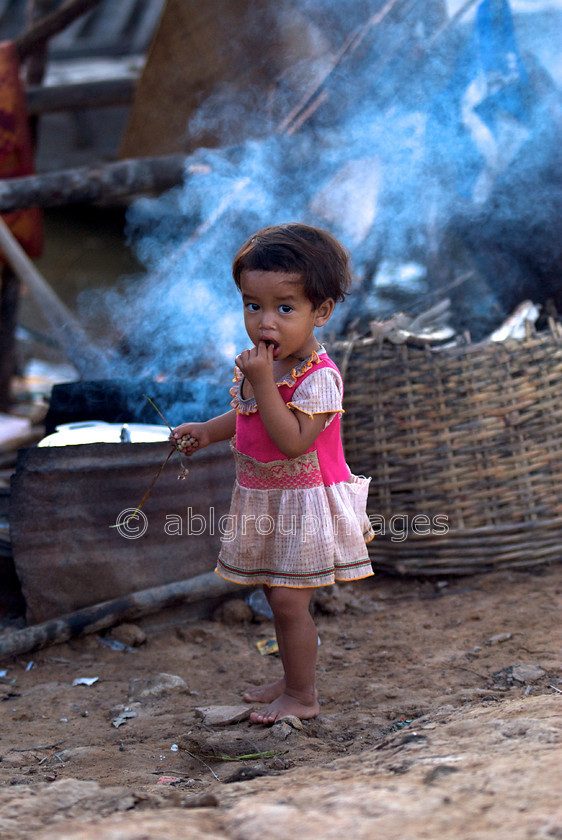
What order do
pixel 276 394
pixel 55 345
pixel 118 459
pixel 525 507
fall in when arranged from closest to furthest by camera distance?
pixel 276 394 → pixel 118 459 → pixel 525 507 → pixel 55 345

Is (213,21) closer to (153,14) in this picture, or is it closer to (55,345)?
(55,345)

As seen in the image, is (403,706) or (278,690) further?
(278,690)

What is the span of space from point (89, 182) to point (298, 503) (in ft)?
10.5

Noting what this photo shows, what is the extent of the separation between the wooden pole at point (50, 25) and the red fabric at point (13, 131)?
0.23 metres

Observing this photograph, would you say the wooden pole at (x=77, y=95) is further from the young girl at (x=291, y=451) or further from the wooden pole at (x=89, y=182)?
the young girl at (x=291, y=451)

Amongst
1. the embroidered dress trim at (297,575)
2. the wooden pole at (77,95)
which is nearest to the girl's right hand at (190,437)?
the embroidered dress trim at (297,575)

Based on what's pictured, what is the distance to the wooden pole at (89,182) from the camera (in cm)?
452

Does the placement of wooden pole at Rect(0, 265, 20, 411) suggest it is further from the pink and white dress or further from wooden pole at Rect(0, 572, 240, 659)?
the pink and white dress

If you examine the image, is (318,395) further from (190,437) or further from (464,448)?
(464,448)

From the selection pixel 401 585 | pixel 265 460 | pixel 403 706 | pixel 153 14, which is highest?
pixel 153 14

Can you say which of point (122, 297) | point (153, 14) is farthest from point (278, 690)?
point (153, 14)

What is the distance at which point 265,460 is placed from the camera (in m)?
2.22

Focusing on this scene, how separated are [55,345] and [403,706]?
7.11m

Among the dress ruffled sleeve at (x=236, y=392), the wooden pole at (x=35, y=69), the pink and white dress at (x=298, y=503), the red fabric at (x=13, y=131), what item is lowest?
the pink and white dress at (x=298, y=503)
